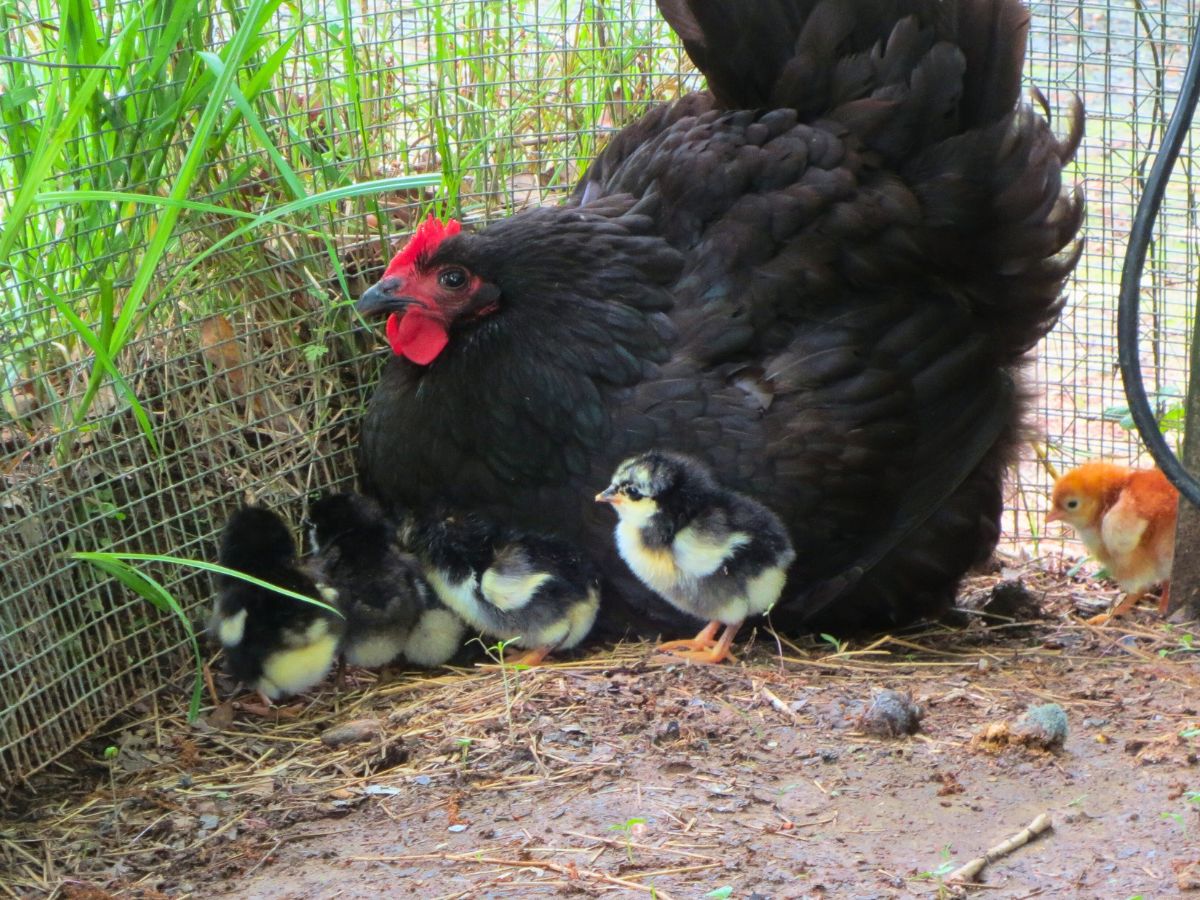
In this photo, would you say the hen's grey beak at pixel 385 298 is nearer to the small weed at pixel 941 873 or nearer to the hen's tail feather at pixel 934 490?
the hen's tail feather at pixel 934 490

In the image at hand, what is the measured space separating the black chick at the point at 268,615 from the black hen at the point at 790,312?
51 cm

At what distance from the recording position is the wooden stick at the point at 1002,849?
2.63 m

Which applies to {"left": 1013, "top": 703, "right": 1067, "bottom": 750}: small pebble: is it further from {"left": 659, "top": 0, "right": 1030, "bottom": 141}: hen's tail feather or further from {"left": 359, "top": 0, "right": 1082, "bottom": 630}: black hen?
{"left": 659, "top": 0, "right": 1030, "bottom": 141}: hen's tail feather

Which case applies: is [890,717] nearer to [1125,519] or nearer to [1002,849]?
[1002,849]

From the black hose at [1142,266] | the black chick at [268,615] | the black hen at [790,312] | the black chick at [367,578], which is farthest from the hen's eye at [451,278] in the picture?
the black hose at [1142,266]

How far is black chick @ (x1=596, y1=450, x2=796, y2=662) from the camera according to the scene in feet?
12.2

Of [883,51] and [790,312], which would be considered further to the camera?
[883,51]

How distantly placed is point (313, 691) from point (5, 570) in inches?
36.9

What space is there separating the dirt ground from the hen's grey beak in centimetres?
105

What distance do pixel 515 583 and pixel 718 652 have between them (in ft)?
1.90

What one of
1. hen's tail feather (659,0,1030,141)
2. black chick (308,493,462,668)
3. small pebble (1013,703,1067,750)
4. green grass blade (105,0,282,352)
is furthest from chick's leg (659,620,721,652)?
green grass blade (105,0,282,352)

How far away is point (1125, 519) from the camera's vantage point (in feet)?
14.1

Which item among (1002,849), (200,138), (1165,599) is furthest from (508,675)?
(1165,599)

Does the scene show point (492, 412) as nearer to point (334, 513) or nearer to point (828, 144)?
point (334, 513)
